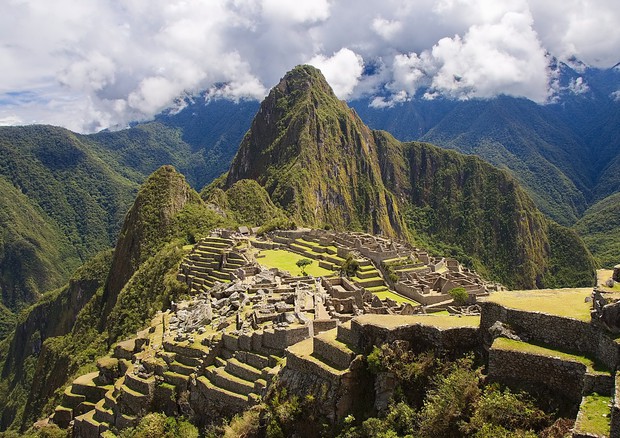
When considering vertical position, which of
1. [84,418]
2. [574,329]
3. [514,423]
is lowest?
[84,418]

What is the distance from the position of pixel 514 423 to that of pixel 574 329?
2.68m

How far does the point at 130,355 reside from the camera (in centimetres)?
3209

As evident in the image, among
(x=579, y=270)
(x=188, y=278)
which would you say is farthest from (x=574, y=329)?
(x=579, y=270)

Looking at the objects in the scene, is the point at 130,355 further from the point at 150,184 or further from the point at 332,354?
the point at 150,184

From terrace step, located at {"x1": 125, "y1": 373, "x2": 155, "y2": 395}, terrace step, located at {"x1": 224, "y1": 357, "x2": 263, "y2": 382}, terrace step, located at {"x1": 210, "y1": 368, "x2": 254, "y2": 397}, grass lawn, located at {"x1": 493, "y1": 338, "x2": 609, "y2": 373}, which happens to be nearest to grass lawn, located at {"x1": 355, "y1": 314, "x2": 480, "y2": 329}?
grass lawn, located at {"x1": 493, "y1": 338, "x2": 609, "y2": 373}

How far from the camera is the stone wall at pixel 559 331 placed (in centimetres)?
1167

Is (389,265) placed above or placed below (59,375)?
above

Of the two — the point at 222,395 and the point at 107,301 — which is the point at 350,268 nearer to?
the point at 222,395

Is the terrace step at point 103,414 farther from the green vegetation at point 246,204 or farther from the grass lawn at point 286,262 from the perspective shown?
the green vegetation at point 246,204

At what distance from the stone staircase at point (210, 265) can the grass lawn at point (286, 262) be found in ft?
12.1

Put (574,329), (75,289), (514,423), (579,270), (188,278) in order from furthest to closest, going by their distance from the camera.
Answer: (579,270) → (75,289) → (188,278) → (574,329) → (514,423)

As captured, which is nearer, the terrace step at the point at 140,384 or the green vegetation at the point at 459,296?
the terrace step at the point at 140,384

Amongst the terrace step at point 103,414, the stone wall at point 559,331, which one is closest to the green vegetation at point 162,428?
the terrace step at point 103,414

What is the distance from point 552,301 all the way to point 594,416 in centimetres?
450
